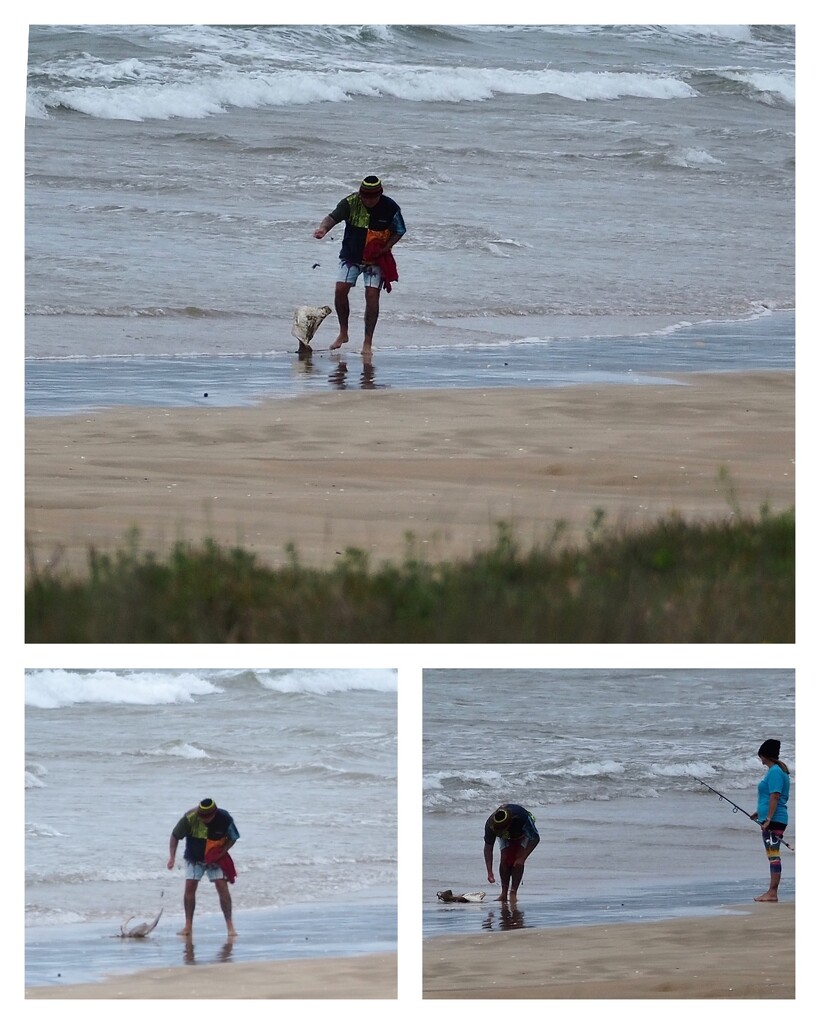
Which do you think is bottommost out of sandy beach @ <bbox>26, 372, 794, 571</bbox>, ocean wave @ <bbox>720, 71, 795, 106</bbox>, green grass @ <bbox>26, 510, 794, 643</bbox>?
green grass @ <bbox>26, 510, 794, 643</bbox>

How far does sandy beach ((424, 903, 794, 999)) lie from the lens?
22.2 feet

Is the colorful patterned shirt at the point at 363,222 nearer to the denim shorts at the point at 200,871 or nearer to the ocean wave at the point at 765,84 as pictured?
the ocean wave at the point at 765,84

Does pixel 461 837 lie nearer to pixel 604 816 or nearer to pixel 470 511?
pixel 604 816

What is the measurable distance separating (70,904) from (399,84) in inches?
317

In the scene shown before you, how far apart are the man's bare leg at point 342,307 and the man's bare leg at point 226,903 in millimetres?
3643

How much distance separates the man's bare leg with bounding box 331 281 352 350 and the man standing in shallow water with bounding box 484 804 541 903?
342 centimetres

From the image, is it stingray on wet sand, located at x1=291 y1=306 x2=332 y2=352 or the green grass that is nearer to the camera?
the green grass

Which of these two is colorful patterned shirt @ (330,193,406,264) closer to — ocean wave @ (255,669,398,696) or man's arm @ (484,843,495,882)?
ocean wave @ (255,669,398,696)

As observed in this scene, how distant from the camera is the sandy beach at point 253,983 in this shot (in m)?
6.72

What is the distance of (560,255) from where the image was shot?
13133mm

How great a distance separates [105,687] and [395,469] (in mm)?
1930

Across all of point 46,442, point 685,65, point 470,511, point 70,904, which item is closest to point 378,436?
point 470,511

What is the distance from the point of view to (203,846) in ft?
22.9

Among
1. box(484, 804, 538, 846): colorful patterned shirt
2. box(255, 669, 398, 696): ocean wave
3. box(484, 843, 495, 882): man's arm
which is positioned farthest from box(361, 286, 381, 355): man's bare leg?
box(484, 843, 495, 882): man's arm
